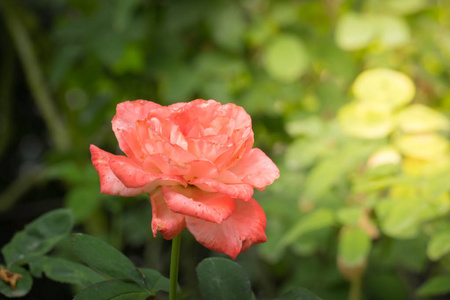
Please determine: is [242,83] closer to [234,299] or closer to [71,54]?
[71,54]

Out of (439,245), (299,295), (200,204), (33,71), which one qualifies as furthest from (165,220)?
(33,71)

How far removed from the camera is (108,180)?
34 cm

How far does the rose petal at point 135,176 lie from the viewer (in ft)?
1.04

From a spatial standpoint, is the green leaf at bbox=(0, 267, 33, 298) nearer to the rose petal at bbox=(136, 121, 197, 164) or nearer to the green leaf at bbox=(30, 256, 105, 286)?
the green leaf at bbox=(30, 256, 105, 286)

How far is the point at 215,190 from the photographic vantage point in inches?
13.2

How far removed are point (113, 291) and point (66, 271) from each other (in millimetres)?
100

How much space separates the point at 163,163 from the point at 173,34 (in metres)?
0.94

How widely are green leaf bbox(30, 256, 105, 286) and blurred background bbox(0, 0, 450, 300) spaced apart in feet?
1.05

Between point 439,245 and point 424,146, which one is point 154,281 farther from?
point 424,146

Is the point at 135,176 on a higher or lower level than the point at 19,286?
higher

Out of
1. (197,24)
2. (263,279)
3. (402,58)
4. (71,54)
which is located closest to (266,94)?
(197,24)

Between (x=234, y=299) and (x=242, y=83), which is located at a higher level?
(x=234, y=299)

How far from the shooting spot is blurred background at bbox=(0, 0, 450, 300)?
854 millimetres

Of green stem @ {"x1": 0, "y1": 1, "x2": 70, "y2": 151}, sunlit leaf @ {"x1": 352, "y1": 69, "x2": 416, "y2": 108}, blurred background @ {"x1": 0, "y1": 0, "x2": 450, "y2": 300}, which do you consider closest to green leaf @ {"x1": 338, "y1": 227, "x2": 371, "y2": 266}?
blurred background @ {"x1": 0, "y1": 0, "x2": 450, "y2": 300}
